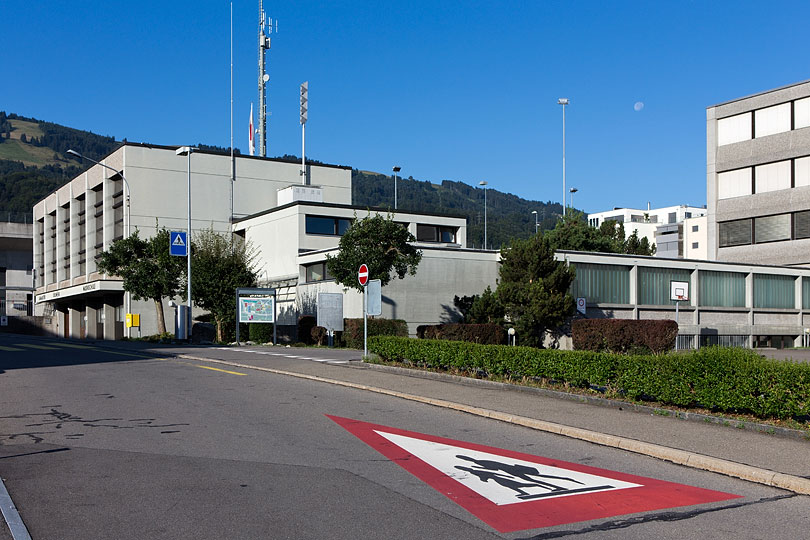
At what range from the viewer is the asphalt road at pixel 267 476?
19.4 feet

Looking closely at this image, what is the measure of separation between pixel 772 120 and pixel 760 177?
11.3 ft

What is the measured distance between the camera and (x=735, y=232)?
4759 cm

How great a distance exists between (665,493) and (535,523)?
174 cm

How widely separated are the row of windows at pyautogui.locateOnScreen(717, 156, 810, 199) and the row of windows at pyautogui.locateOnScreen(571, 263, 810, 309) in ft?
18.8

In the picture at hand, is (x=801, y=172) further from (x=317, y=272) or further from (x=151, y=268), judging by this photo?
(x=151, y=268)

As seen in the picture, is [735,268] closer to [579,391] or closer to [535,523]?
[579,391]

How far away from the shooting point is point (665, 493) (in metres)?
7.11

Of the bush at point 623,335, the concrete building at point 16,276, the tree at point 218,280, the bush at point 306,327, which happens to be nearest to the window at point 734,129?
the bush at point 623,335

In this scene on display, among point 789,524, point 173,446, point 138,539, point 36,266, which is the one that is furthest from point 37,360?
point 36,266

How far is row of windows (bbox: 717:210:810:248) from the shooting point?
144 ft

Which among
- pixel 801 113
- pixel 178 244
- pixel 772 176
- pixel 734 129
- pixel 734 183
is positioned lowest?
pixel 178 244

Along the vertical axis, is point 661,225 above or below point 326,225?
above

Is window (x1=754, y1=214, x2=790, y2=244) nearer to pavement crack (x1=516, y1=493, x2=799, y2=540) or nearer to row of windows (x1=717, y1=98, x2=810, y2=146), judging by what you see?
row of windows (x1=717, y1=98, x2=810, y2=146)

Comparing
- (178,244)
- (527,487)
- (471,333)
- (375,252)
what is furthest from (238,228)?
(527,487)
